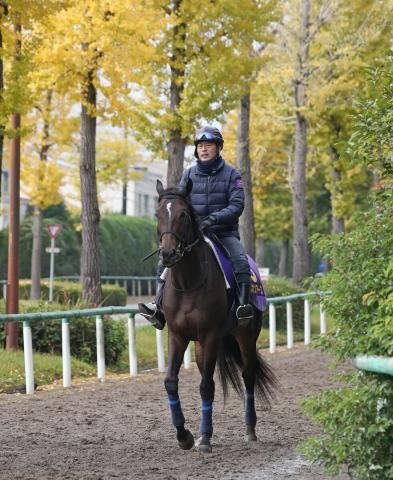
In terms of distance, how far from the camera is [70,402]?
1062cm

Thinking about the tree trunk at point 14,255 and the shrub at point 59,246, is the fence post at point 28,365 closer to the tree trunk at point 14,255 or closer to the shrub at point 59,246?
the tree trunk at point 14,255

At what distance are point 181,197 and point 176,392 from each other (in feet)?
5.13

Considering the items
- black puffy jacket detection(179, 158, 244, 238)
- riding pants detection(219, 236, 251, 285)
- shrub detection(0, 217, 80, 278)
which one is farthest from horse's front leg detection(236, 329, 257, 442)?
shrub detection(0, 217, 80, 278)

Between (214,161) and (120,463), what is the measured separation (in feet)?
8.95

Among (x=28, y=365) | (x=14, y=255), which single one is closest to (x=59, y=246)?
(x=14, y=255)

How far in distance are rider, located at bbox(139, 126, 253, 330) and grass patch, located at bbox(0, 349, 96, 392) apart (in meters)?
4.51

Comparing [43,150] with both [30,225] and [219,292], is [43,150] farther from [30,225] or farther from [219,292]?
[219,292]

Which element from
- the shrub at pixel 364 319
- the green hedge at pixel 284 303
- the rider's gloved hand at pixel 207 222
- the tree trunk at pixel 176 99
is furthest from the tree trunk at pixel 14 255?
the shrub at pixel 364 319

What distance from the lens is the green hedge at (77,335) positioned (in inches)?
563

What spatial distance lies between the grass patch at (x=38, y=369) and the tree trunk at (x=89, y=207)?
137 inches

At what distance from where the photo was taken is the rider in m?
8.25

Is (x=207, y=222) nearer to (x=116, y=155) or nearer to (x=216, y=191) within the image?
(x=216, y=191)

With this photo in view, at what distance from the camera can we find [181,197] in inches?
302

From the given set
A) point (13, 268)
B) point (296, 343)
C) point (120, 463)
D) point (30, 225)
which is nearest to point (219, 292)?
point (120, 463)
